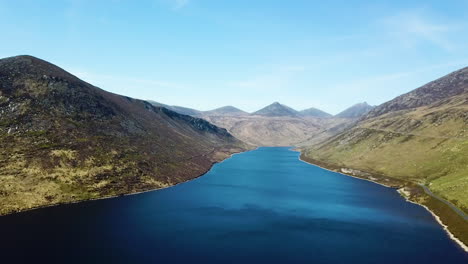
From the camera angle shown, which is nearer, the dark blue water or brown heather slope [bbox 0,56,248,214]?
the dark blue water

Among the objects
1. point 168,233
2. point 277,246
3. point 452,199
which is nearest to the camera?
point 277,246

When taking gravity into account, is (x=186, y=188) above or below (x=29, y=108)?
below

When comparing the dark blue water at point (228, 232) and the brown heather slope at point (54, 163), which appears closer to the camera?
the dark blue water at point (228, 232)

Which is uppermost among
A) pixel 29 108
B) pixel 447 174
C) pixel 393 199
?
pixel 29 108

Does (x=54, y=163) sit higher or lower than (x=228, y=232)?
higher

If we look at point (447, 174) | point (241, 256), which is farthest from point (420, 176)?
point (241, 256)

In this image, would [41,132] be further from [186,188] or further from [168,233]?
[168,233]

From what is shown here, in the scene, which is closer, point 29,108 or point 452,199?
point 452,199

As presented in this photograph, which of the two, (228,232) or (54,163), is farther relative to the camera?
(54,163)
